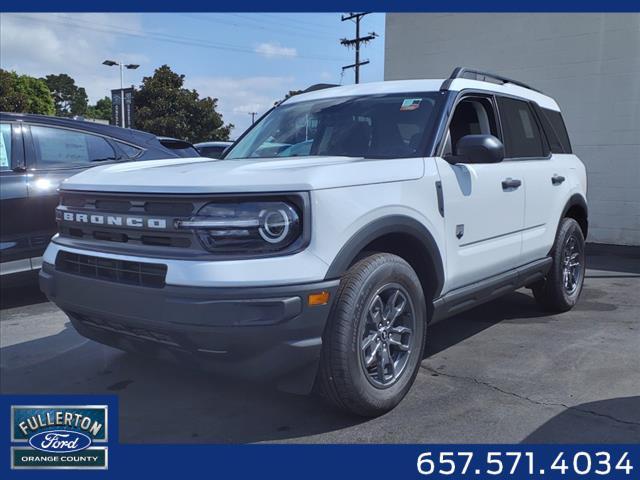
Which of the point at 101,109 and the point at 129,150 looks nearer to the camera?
the point at 129,150

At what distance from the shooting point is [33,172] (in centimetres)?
538

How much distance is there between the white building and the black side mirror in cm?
691

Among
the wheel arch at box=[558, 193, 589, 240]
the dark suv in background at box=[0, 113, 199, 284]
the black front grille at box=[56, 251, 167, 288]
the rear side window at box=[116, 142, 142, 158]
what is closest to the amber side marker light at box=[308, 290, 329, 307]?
the black front grille at box=[56, 251, 167, 288]

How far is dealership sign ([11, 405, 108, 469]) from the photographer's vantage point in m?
2.85

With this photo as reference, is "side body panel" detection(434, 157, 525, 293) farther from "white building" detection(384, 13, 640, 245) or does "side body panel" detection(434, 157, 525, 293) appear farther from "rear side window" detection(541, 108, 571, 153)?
"white building" detection(384, 13, 640, 245)

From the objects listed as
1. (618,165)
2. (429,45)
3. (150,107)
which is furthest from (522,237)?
(150,107)

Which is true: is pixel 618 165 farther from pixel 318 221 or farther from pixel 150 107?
pixel 150 107

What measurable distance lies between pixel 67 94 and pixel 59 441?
257ft

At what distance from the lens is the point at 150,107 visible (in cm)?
2944

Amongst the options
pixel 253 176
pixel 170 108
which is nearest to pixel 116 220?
pixel 253 176

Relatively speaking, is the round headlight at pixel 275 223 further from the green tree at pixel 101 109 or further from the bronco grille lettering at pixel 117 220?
the green tree at pixel 101 109

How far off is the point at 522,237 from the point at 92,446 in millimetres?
3314

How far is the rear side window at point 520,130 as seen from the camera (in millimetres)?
4617

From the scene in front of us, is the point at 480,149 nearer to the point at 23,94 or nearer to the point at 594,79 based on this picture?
the point at 594,79
